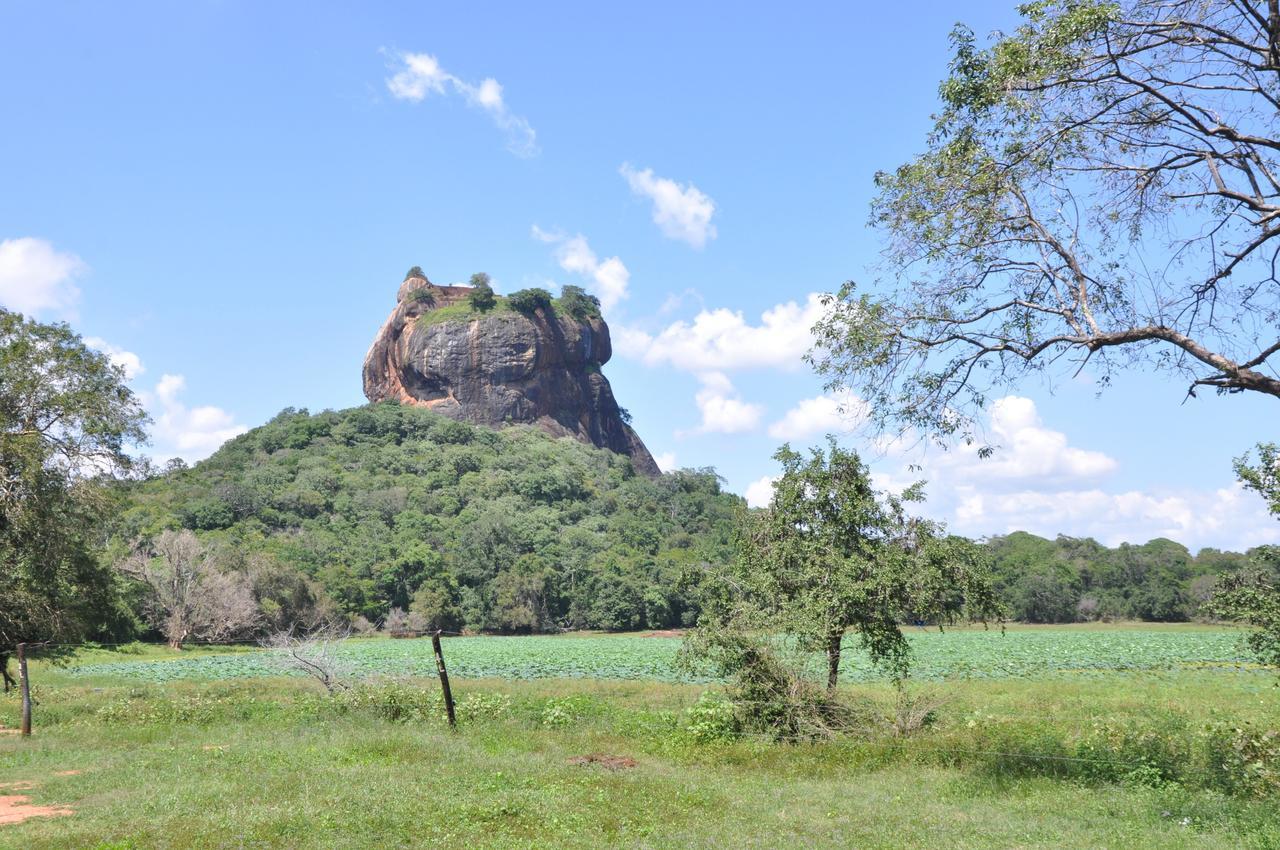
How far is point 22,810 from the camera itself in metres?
10.6

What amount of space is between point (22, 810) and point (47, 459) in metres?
13.6

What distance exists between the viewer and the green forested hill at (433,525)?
2761 inches

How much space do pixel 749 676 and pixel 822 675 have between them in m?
1.74

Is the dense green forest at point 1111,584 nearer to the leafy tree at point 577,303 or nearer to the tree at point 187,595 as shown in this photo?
the tree at point 187,595

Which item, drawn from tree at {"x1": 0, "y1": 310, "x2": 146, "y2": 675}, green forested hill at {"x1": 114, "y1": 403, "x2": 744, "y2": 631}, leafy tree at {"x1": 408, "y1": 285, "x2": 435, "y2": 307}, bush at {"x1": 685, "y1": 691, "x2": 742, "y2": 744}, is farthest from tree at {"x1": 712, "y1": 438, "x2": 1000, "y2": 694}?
leafy tree at {"x1": 408, "y1": 285, "x2": 435, "y2": 307}

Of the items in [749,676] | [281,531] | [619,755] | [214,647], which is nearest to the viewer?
[619,755]

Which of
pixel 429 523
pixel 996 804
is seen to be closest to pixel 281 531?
pixel 429 523

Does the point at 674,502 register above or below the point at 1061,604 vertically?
above

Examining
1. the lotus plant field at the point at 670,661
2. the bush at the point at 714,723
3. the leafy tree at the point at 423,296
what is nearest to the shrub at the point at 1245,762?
the bush at the point at 714,723

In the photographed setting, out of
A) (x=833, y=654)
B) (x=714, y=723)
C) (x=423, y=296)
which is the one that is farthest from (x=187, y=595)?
(x=423, y=296)

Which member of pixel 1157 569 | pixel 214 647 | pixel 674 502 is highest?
pixel 674 502

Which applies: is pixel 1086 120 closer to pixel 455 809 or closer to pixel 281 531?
pixel 455 809

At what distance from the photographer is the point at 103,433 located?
72.3 feet

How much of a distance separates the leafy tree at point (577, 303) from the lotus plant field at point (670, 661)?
11321 cm
